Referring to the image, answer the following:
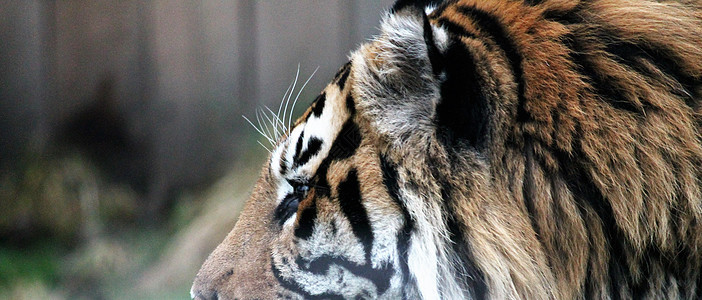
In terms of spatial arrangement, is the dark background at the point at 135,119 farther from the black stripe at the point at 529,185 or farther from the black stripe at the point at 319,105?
the black stripe at the point at 529,185

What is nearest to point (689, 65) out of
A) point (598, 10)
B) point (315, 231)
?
point (598, 10)

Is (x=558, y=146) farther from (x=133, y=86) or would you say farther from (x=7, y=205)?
(x=7, y=205)

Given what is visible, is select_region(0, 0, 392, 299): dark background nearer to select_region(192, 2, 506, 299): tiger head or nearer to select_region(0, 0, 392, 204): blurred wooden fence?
select_region(0, 0, 392, 204): blurred wooden fence

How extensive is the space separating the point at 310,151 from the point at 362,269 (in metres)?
0.23

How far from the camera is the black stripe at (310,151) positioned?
51.1 inches

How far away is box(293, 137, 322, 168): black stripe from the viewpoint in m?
1.30

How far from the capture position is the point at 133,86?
3.38m

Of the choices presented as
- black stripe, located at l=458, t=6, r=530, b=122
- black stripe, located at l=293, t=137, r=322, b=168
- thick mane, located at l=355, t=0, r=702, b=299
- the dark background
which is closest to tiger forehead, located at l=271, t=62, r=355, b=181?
black stripe, located at l=293, t=137, r=322, b=168

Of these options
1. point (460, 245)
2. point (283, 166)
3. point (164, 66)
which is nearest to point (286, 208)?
point (283, 166)

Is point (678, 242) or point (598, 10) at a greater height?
point (598, 10)

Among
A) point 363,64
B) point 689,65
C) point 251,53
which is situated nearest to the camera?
point 689,65

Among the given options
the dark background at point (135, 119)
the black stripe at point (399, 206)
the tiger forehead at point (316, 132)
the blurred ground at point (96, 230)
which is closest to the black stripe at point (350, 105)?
the tiger forehead at point (316, 132)

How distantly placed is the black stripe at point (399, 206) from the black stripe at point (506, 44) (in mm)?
224

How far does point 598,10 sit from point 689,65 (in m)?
0.17
